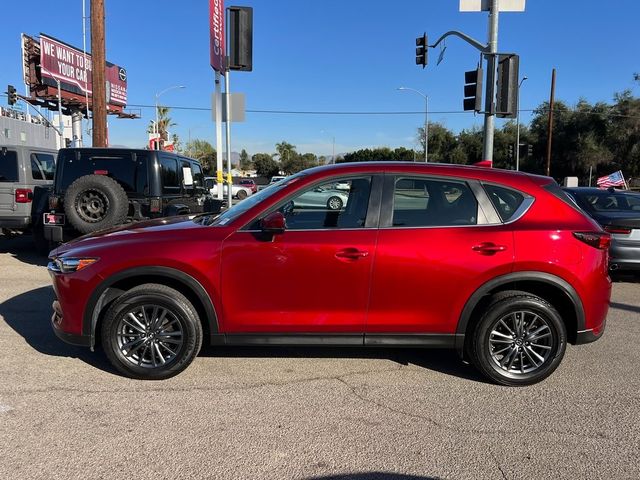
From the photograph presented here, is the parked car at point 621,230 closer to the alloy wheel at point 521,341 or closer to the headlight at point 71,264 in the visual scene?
the alloy wheel at point 521,341

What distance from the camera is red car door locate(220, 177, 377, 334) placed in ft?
12.8

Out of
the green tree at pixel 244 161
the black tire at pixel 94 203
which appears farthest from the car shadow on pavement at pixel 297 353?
the green tree at pixel 244 161

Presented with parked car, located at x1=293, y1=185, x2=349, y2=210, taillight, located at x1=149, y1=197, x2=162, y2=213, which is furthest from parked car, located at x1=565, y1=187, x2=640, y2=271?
taillight, located at x1=149, y1=197, x2=162, y2=213

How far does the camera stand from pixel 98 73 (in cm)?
1234

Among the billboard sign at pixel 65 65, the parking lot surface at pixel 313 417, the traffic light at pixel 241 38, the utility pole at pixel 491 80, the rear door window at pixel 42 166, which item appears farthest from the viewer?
the billboard sign at pixel 65 65

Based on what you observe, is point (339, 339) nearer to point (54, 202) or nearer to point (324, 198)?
point (324, 198)

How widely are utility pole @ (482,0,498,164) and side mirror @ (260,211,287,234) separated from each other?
9878 millimetres

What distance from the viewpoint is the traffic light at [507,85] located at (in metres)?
12.0

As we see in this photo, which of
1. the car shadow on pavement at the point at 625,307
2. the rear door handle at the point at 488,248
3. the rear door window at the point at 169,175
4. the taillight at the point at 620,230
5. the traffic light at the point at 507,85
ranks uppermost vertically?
the traffic light at the point at 507,85

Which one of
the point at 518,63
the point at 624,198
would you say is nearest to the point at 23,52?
the point at 518,63

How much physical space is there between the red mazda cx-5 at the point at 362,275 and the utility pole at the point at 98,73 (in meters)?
9.45

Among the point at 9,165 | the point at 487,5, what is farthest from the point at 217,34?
the point at 487,5

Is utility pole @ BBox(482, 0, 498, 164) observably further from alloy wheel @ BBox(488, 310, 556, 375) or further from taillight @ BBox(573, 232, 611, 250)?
alloy wheel @ BBox(488, 310, 556, 375)

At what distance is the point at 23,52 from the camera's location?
41.0 m
